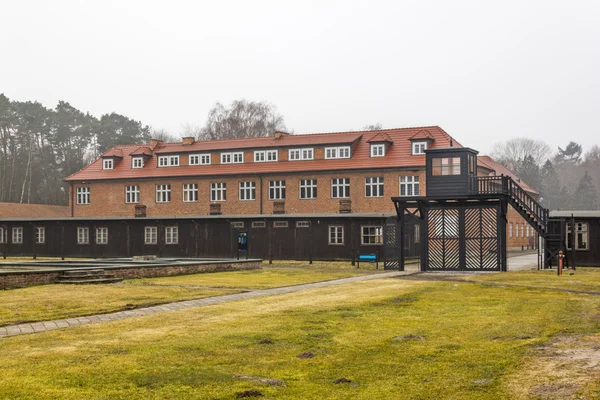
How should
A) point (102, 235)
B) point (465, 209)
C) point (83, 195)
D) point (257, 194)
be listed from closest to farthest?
point (465, 209) → point (102, 235) → point (257, 194) → point (83, 195)

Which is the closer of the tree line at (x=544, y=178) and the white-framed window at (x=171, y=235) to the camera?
the white-framed window at (x=171, y=235)

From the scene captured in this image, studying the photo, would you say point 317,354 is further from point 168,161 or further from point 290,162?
point 168,161

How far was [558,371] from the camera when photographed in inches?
346

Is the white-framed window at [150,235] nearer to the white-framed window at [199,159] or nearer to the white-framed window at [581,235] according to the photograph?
the white-framed window at [199,159]

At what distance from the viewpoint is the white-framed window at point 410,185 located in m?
52.9

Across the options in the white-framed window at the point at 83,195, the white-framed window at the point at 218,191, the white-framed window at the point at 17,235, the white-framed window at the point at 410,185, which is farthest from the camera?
the white-framed window at the point at 83,195

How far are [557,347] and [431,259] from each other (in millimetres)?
24959

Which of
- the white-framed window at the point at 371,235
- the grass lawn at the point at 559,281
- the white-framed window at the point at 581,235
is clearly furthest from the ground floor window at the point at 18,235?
the white-framed window at the point at 581,235

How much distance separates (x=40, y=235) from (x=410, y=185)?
28419mm

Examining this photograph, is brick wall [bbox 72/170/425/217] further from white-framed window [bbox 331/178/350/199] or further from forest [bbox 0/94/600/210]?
forest [bbox 0/94/600/210]

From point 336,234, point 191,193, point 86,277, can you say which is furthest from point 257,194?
point 86,277

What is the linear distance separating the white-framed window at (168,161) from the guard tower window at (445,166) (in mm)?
35833

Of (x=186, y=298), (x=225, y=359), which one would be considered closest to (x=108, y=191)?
(x=186, y=298)

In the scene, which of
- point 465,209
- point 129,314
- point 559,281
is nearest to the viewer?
point 129,314
